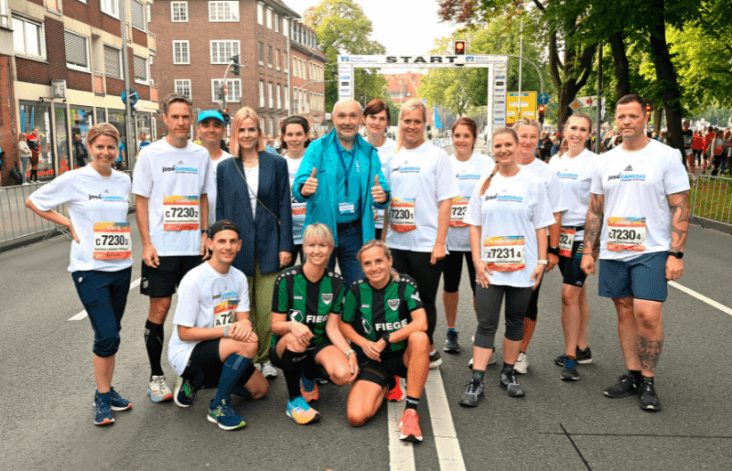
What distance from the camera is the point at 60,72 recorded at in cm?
2905

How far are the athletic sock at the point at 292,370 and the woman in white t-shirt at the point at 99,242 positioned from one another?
1087mm

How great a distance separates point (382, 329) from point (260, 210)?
1265 millimetres

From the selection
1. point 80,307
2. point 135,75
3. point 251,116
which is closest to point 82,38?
point 135,75

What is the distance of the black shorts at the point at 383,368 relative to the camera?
14.5 ft

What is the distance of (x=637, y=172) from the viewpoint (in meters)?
4.57

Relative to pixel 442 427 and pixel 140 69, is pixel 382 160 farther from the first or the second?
pixel 140 69

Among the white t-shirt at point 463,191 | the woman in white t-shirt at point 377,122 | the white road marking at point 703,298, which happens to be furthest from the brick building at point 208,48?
the white t-shirt at point 463,191

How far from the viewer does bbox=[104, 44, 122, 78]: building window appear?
114ft

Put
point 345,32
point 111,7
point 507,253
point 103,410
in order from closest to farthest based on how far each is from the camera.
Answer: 1. point 103,410
2. point 507,253
3. point 111,7
4. point 345,32

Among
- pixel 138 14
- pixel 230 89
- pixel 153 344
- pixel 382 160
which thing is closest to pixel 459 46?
pixel 382 160

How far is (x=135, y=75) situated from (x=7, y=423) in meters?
38.8

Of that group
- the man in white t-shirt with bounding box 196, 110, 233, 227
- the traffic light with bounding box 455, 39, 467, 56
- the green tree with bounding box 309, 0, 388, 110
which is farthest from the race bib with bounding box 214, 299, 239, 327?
the green tree with bounding box 309, 0, 388, 110

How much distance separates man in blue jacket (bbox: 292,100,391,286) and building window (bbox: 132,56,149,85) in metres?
37.7

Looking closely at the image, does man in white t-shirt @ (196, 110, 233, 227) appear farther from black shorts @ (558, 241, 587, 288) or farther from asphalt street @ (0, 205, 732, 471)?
black shorts @ (558, 241, 587, 288)
